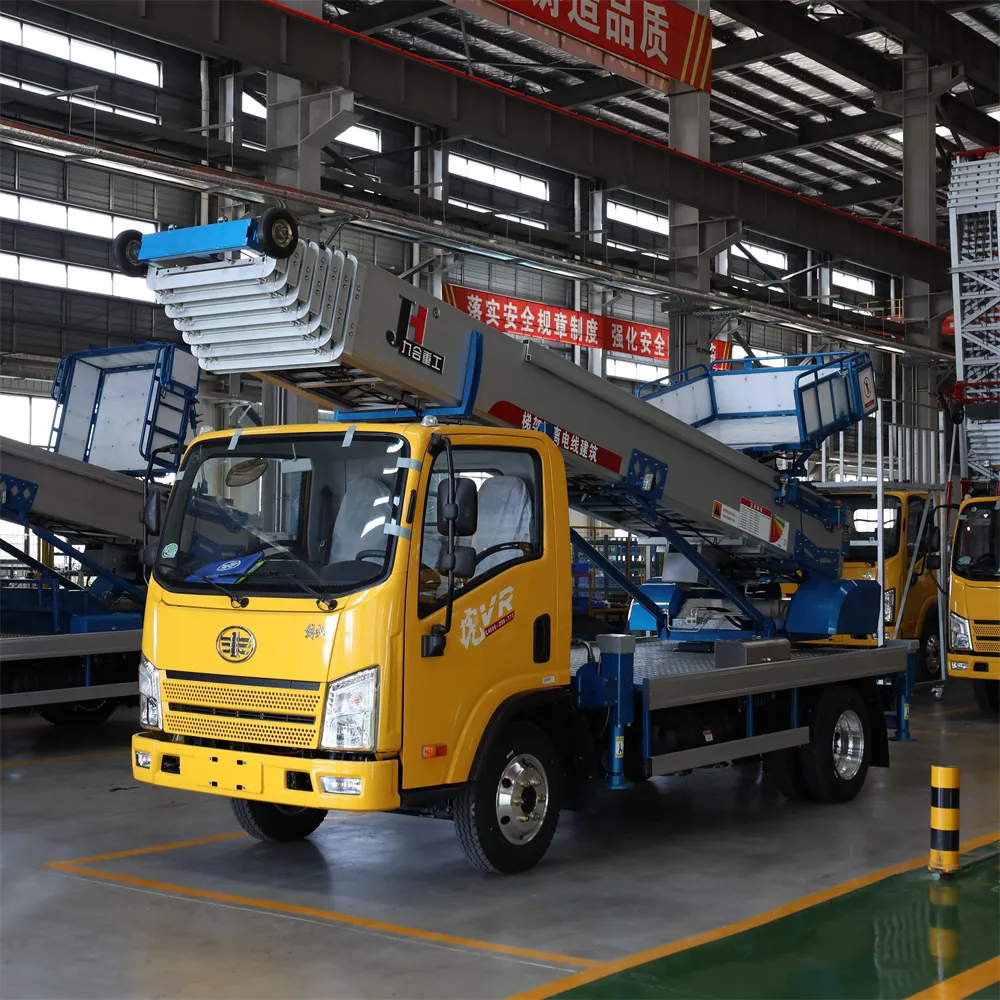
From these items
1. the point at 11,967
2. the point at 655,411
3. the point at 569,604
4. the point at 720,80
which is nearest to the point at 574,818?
the point at 569,604

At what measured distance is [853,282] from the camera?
4034 cm

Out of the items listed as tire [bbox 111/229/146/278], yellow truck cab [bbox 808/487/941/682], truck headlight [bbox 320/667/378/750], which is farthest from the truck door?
yellow truck cab [bbox 808/487/941/682]

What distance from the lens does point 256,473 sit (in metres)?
6.65

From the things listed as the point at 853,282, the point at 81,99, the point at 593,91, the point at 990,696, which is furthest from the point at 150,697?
the point at 853,282

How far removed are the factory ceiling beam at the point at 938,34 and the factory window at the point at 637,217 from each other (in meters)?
9.16

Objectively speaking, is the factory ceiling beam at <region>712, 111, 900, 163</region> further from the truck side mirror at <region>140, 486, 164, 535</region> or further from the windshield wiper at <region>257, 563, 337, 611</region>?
the windshield wiper at <region>257, 563, 337, 611</region>

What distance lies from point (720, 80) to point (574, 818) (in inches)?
859

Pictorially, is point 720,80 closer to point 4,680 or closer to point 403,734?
point 4,680

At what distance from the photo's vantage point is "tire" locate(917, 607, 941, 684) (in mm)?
15633

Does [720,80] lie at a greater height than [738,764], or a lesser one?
greater

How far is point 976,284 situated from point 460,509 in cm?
1137

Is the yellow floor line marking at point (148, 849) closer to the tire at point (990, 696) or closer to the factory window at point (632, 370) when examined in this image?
the tire at point (990, 696)

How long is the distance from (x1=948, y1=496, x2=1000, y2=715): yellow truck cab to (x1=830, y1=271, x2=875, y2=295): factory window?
2681cm

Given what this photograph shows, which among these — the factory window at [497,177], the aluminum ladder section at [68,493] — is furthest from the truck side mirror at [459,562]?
the factory window at [497,177]
